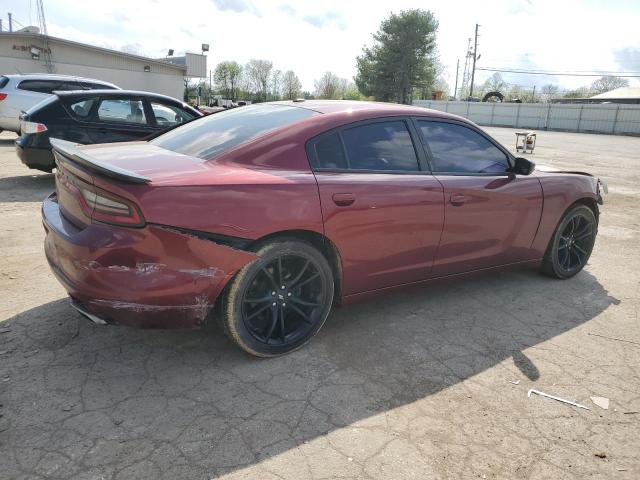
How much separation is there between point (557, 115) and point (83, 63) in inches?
1467

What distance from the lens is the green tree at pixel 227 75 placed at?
2894 inches

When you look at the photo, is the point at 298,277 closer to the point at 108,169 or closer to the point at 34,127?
the point at 108,169

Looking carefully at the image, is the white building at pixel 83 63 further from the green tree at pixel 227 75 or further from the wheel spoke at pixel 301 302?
the green tree at pixel 227 75

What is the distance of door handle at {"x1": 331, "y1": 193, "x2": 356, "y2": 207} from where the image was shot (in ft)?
9.78

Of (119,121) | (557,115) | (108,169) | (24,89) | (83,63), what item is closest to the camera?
(108,169)

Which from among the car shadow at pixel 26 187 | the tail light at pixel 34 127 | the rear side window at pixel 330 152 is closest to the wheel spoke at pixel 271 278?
the rear side window at pixel 330 152

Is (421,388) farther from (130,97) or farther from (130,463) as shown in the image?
(130,97)

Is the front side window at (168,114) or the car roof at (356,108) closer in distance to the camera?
the car roof at (356,108)

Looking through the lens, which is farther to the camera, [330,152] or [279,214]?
[330,152]

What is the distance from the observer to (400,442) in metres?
2.33

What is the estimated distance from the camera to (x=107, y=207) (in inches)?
98.7

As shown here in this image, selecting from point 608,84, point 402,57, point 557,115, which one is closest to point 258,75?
point 402,57

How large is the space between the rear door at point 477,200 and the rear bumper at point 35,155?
5.88 m

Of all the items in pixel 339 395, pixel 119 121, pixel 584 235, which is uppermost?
pixel 119 121
